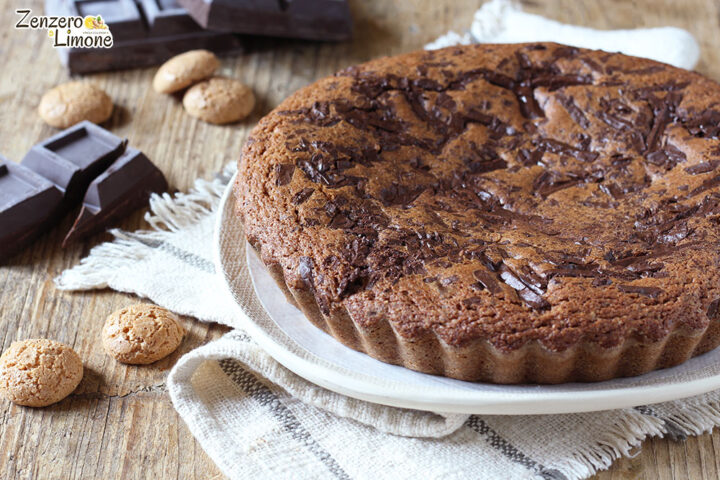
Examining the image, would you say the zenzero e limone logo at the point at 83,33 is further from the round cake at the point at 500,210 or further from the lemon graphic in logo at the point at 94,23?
the round cake at the point at 500,210

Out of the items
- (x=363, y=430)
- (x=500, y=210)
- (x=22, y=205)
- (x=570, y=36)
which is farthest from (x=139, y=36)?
(x=363, y=430)

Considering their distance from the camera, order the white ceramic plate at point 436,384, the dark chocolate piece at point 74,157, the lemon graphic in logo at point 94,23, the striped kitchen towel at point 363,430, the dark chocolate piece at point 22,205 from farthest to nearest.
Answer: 1. the lemon graphic in logo at point 94,23
2. the dark chocolate piece at point 74,157
3. the dark chocolate piece at point 22,205
4. the striped kitchen towel at point 363,430
5. the white ceramic plate at point 436,384

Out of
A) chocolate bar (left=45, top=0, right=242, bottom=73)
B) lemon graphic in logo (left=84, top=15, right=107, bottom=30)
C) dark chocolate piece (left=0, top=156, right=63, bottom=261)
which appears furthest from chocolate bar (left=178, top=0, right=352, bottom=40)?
dark chocolate piece (left=0, top=156, right=63, bottom=261)

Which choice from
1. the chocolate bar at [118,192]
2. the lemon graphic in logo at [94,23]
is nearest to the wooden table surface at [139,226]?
the chocolate bar at [118,192]

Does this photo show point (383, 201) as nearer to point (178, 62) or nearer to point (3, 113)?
point (178, 62)

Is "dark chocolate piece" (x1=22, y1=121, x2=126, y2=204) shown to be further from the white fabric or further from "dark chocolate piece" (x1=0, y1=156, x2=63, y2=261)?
the white fabric

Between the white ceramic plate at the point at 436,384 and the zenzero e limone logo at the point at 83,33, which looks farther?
the zenzero e limone logo at the point at 83,33

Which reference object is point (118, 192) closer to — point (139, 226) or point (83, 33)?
point (139, 226)
